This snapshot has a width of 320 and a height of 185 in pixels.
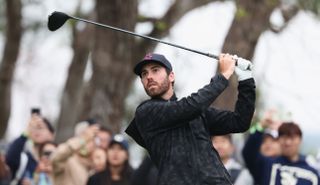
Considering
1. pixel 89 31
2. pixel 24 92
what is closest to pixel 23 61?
pixel 24 92

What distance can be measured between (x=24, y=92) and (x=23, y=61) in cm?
607

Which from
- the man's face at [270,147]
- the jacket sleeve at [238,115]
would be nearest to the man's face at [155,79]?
the jacket sleeve at [238,115]

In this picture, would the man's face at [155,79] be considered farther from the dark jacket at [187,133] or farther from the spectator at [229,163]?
the spectator at [229,163]

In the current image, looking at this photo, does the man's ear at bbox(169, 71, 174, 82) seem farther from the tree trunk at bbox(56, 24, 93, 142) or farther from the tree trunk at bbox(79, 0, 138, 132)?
the tree trunk at bbox(56, 24, 93, 142)

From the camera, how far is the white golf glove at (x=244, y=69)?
20.0 ft

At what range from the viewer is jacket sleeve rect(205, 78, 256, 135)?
244 inches

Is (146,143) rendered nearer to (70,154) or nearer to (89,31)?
(70,154)

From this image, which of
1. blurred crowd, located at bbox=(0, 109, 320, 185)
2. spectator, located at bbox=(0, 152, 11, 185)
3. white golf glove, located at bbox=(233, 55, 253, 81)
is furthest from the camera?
spectator, located at bbox=(0, 152, 11, 185)

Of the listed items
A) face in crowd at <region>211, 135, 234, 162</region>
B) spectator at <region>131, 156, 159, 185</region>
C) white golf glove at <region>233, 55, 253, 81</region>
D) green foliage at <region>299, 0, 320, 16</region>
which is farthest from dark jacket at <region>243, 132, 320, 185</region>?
green foliage at <region>299, 0, 320, 16</region>

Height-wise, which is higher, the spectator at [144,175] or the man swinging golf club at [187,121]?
the man swinging golf club at [187,121]

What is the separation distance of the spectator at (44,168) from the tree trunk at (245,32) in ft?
12.3

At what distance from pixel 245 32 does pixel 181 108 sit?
8013 mm

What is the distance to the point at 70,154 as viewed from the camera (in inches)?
399

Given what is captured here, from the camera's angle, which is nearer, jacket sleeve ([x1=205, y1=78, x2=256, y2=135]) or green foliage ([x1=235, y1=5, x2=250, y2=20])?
jacket sleeve ([x1=205, y1=78, x2=256, y2=135])
